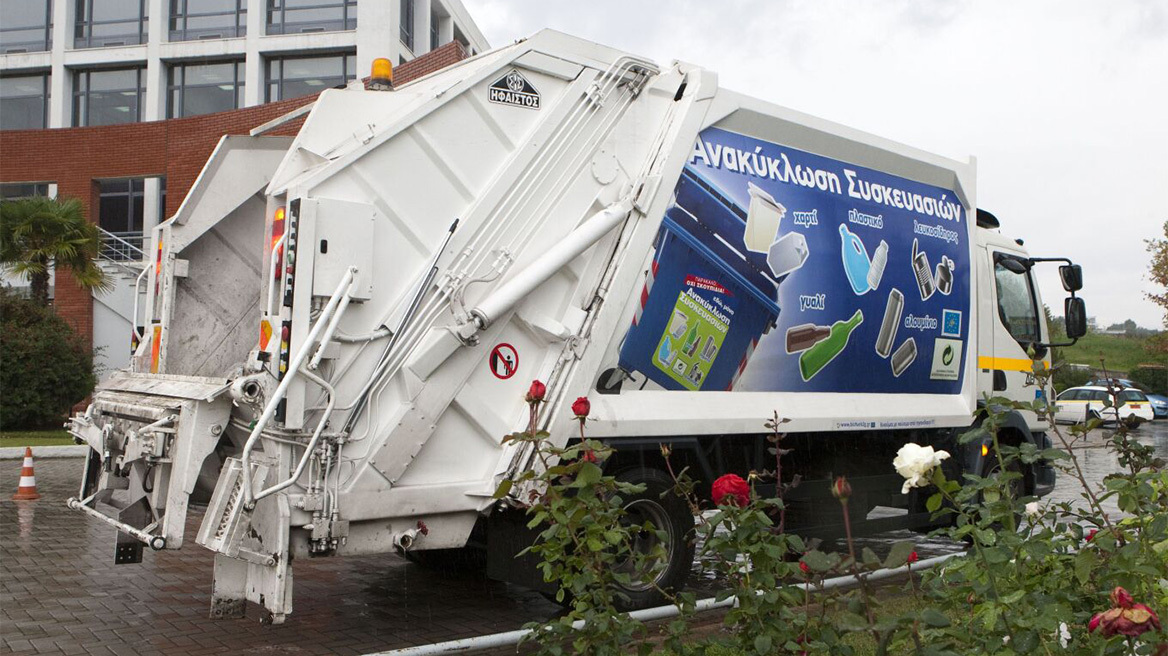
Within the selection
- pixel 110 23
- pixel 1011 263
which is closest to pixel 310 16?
pixel 110 23

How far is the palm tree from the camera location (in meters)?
20.5

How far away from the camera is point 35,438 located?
19.6 m

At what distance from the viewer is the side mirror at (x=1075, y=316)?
8578mm

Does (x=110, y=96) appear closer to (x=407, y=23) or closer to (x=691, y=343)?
(x=407, y=23)

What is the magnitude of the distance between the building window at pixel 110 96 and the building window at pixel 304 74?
4682 mm

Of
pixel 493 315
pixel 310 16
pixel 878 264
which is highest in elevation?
pixel 310 16

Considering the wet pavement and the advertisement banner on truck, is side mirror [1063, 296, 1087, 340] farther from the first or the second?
the wet pavement

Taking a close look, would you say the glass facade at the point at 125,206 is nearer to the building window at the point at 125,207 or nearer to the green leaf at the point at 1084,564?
the building window at the point at 125,207

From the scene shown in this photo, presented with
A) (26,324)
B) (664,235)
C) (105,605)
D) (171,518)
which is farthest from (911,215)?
(26,324)

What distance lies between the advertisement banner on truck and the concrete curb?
13898mm

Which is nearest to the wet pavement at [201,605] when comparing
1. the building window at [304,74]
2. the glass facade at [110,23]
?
the building window at [304,74]

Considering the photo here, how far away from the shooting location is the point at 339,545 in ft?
15.8

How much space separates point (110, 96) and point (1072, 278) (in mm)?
33120

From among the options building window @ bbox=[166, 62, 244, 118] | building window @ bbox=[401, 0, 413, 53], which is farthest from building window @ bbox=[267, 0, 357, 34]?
building window @ bbox=[166, 62, 244, 118]
